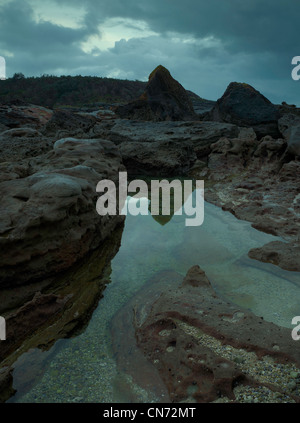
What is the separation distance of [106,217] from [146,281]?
199 cm

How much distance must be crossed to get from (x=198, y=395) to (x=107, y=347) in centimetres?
107

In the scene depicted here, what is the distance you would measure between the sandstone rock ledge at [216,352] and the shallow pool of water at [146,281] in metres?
0.33

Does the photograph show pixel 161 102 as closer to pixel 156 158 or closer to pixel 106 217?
pixel 156 158

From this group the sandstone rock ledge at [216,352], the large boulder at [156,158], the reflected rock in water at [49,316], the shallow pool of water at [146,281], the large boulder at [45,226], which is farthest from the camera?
the large boulder at [156,158]

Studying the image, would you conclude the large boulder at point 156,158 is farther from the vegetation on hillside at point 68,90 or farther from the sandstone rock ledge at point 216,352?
the vegetation on hillside at point 68,90

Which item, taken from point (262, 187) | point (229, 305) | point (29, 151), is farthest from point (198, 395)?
point (29, 151)

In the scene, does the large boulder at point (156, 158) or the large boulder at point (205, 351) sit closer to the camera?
the large boulder at point (205, 351)

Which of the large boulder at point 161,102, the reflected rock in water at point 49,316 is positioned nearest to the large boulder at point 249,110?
the large boulder at point 161,102

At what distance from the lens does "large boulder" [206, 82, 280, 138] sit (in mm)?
15922

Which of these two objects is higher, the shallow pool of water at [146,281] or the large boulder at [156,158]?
the large boulder at [156,158]

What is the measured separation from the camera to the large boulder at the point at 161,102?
1856 cm

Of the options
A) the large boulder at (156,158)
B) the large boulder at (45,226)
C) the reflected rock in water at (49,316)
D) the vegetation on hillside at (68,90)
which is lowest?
the reflected rock in water at (49,316)

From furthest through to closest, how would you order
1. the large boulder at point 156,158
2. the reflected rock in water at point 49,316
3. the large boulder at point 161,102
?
the large boulder at point 161,102
the large boulder at point 156,158
the reflected rock in water at point 49,316

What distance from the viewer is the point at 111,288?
409cm
